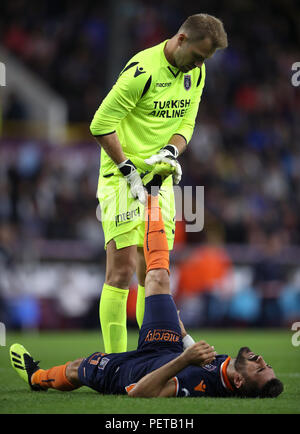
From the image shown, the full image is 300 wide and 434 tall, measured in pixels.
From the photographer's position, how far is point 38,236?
42.5 ft

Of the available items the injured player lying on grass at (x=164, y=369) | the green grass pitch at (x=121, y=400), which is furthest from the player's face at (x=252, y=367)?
the green grass pitch at (x=121, y=400)

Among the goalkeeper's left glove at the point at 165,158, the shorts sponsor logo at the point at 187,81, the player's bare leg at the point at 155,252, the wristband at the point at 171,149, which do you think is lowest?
the player's bare leg at the point at 155,252

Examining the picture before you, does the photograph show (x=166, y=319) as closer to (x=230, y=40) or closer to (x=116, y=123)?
(x=116, y=123)

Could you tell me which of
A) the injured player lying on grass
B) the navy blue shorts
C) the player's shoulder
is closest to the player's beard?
the injured player lying on grass

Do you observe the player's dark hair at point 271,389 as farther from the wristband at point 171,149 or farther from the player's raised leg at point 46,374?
the wristband at point 171,149

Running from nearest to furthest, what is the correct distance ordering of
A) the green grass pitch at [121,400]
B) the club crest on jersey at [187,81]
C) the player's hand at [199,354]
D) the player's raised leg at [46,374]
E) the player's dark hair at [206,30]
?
the green grass pitch at [121,400], the player's hand at [199,354], the player's raised leg at [46,374], the player's dark hair at [206,30], the club crest on jersey at [187,81]

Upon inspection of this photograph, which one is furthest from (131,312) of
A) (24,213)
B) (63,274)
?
(24,213)

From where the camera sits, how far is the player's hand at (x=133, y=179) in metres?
5.56

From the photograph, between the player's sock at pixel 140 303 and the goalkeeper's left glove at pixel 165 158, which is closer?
the goalkeeper's left glove at pixel 165 158

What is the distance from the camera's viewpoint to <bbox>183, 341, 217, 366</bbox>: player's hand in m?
4.40

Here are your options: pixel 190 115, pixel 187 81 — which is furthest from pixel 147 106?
pixel 190 115

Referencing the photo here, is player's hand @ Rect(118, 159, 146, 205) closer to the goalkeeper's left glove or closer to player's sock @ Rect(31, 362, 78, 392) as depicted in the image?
the goalkeeper's left glove

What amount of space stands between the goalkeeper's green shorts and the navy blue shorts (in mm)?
790

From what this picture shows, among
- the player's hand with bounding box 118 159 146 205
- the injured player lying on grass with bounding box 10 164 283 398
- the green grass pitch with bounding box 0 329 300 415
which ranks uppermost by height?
the player's hand with bounding box 118 159 146 205
